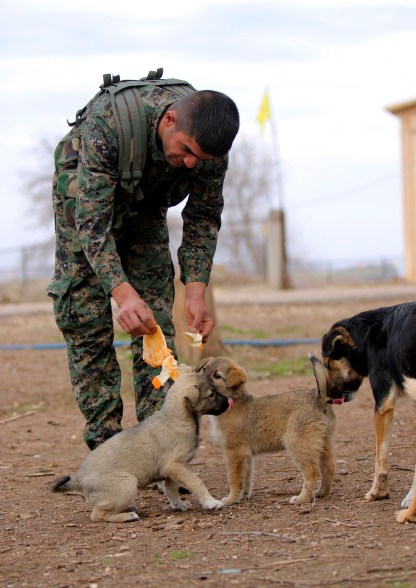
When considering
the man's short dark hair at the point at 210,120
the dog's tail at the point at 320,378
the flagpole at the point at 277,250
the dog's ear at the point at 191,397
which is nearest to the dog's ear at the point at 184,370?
the dog's ear at the point at 191,397

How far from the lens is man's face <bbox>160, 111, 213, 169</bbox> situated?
533cm

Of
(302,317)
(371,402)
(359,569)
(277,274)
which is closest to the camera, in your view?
(359,569)

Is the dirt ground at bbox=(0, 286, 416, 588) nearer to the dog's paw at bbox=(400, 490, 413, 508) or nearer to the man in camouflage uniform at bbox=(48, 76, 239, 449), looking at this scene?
the dog's paw at bbox=(400, 490, 413, 508)

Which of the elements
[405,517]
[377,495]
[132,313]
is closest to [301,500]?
[377,495]

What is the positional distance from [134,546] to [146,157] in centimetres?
228

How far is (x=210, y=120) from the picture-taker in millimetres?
5211

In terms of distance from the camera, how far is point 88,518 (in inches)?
220

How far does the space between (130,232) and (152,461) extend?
154cm

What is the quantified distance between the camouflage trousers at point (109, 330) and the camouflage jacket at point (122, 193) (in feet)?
0.49

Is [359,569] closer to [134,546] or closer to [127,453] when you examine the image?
[134,546]

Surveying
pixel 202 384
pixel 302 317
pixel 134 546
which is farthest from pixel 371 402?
pixel 302 317

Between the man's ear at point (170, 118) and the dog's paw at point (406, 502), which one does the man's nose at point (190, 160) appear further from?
the dog's paw at point (406, 502)

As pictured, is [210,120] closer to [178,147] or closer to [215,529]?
[178,147]

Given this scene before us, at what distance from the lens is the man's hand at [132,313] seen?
5230 millimetres
